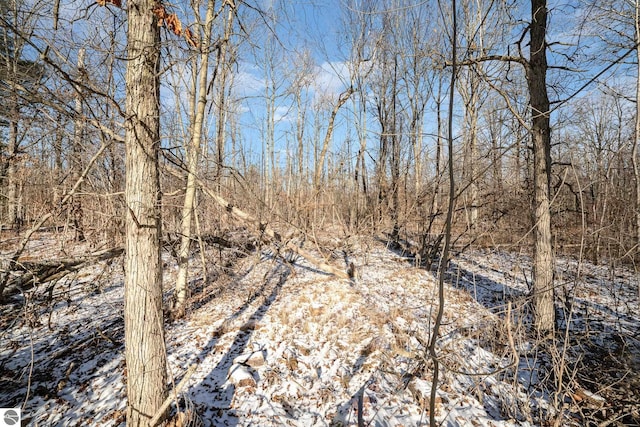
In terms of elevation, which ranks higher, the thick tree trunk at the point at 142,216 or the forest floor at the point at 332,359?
the thick tree trunk at the point at 142,216

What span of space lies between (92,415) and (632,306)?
7.73 m

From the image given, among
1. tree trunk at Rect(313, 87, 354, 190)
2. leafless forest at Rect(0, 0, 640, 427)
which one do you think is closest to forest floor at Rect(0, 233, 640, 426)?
leafless forest at Rect(0, 0, 640, 427)

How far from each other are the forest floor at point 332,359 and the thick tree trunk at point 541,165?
333mm

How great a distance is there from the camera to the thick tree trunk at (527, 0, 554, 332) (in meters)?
3.84

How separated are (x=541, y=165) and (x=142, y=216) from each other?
473cm

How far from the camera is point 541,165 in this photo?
12.8 ft

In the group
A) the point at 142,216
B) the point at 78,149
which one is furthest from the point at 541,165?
the point at 78,149

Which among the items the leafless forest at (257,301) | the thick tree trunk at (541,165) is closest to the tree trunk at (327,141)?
the leafless forest at (257,301)

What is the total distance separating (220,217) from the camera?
5359 millimetres

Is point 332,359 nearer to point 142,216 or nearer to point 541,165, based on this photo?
point 142,216
